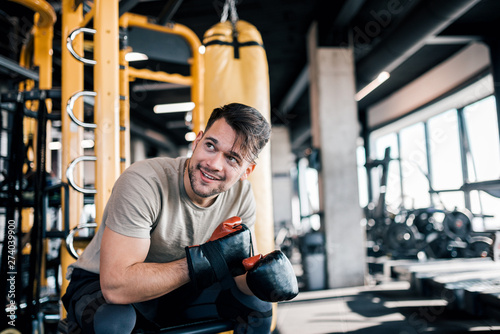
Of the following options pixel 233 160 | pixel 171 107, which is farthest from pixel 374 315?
pixel 171 107

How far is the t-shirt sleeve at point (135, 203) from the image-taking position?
3.82 ft

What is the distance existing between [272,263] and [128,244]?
0.47m

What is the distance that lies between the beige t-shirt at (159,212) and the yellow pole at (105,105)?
0.37 meters

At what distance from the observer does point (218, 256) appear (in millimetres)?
1130

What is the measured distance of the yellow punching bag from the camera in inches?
74.8

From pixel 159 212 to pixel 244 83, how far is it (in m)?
0.92

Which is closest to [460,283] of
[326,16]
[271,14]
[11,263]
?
[11,263]

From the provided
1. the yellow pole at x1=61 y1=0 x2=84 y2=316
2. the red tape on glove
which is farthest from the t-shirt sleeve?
the yellow pole at x1=61 y1=0 x2=84 y2=316

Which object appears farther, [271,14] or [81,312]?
[271,14]

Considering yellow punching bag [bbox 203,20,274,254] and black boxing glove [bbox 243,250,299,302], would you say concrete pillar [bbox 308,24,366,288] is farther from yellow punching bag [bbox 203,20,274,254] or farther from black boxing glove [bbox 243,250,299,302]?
black boxing glove [bbox 243,250,299,302]

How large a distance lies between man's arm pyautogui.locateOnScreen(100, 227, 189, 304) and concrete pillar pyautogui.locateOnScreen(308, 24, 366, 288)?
151 inches

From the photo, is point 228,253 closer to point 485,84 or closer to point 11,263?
point 11,263

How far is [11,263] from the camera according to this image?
1612 mm

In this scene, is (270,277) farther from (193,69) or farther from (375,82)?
(375,82)
